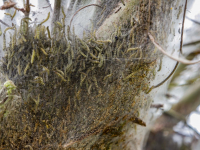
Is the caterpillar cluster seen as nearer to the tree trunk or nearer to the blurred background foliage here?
the tree trunk

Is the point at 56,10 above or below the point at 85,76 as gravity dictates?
above

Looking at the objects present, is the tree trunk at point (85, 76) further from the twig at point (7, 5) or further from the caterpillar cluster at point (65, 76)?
the twig at point (7, 5)

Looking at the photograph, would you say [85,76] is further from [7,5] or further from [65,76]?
[7,5]

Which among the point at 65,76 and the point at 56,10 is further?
the point at 56,10

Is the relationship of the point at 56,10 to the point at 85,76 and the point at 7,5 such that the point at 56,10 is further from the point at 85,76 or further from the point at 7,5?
the point at 85,76

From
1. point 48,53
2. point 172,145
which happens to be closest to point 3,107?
point 48,53

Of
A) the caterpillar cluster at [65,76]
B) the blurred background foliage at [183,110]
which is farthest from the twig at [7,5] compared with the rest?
the blurred background foliage at [183,110]

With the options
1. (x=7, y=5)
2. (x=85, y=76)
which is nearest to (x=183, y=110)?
(x=85, y=76)

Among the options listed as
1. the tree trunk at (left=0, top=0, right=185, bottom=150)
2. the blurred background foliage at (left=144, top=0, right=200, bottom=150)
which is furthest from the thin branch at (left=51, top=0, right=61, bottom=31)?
the blurred background foliage at (left=144, top=0, right=200, bottom=150)
